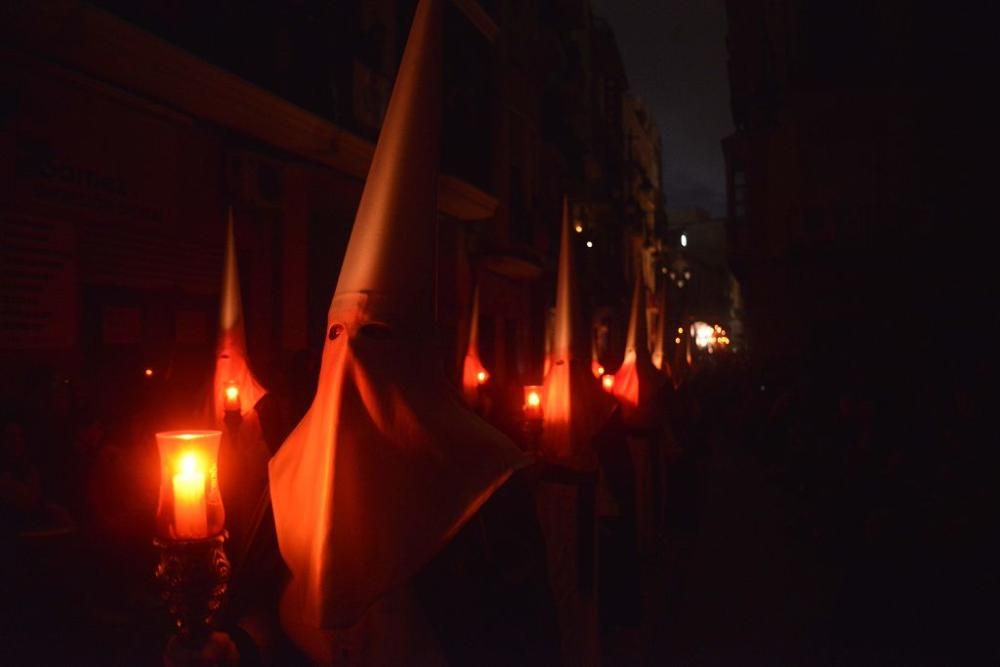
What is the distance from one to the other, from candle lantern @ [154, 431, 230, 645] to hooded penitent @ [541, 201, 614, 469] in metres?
2.98

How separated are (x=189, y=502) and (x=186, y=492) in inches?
1.3

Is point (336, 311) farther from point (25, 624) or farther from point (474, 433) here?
point (25, 624)

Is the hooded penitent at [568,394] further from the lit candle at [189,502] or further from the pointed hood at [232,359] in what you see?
the lit candle at [189,502]

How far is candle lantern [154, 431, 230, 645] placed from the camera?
2244 mm

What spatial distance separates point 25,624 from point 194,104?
16.8ft

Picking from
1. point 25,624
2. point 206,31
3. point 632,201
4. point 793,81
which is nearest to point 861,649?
point 25,624

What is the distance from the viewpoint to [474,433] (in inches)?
Answer: 91.7

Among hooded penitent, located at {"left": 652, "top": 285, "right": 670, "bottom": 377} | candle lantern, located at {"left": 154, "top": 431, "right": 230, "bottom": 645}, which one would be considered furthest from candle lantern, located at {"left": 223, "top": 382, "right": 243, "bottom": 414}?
hooded penitent, located at {"left": 652, "top": 285, "right": 670, "bottom": 377}

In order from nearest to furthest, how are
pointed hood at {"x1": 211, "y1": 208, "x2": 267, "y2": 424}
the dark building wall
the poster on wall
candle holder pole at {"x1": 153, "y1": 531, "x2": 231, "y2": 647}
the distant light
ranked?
candle holder pole at {"x1": 153, "y1": 531, "x2": 231, "y2": 647} → pointed hood at {"x1": 211, "y1": 208, "x2": 267, "y2": 424} → the poster on wall → the dark building wall → the distant light

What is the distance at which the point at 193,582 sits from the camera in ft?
7.39

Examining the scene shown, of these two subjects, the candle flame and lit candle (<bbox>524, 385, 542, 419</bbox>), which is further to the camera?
lit candle (<bbox>524, 385, 542, 419</bbox>)

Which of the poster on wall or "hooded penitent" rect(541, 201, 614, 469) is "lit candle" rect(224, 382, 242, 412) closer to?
the poster on wall

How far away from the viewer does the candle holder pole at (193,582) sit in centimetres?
223

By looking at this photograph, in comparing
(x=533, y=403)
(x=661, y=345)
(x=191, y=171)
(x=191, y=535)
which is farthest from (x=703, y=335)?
(x=191, y=535)
